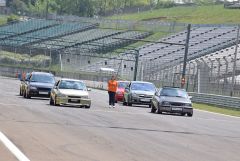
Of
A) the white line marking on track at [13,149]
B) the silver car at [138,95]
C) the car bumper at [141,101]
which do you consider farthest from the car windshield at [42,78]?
the white line marking on track at [13,149]

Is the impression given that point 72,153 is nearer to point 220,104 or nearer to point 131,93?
point 131,93

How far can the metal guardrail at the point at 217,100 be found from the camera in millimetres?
46281

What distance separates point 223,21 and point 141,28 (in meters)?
13.7

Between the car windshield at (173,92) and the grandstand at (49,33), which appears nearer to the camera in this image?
the car windshield at (173,92)

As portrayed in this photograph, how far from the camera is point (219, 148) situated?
1733 cm

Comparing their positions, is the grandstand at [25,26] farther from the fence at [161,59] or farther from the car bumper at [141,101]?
the car bumper at [141,101]

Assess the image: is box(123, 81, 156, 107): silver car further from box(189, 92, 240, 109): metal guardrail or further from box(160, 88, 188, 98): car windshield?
box(189, 92, 240, 109): metal guardrail

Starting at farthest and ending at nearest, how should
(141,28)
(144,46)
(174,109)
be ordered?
(141,28) → (144,46) → (174,109)

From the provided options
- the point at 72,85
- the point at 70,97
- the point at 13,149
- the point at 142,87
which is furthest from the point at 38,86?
the point at 13,149

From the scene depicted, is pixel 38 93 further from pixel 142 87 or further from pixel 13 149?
pixel 13 149

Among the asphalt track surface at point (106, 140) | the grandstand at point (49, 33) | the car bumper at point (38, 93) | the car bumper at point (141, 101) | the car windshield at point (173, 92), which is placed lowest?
the asphalt track surface at point (106, 140)

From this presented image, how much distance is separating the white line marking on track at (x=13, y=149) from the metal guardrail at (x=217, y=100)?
1228 inches

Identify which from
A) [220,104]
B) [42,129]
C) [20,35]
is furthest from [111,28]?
[42,129]

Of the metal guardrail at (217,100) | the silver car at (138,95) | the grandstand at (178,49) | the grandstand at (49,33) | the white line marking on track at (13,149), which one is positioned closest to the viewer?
the white line marking on track at (13,149)
